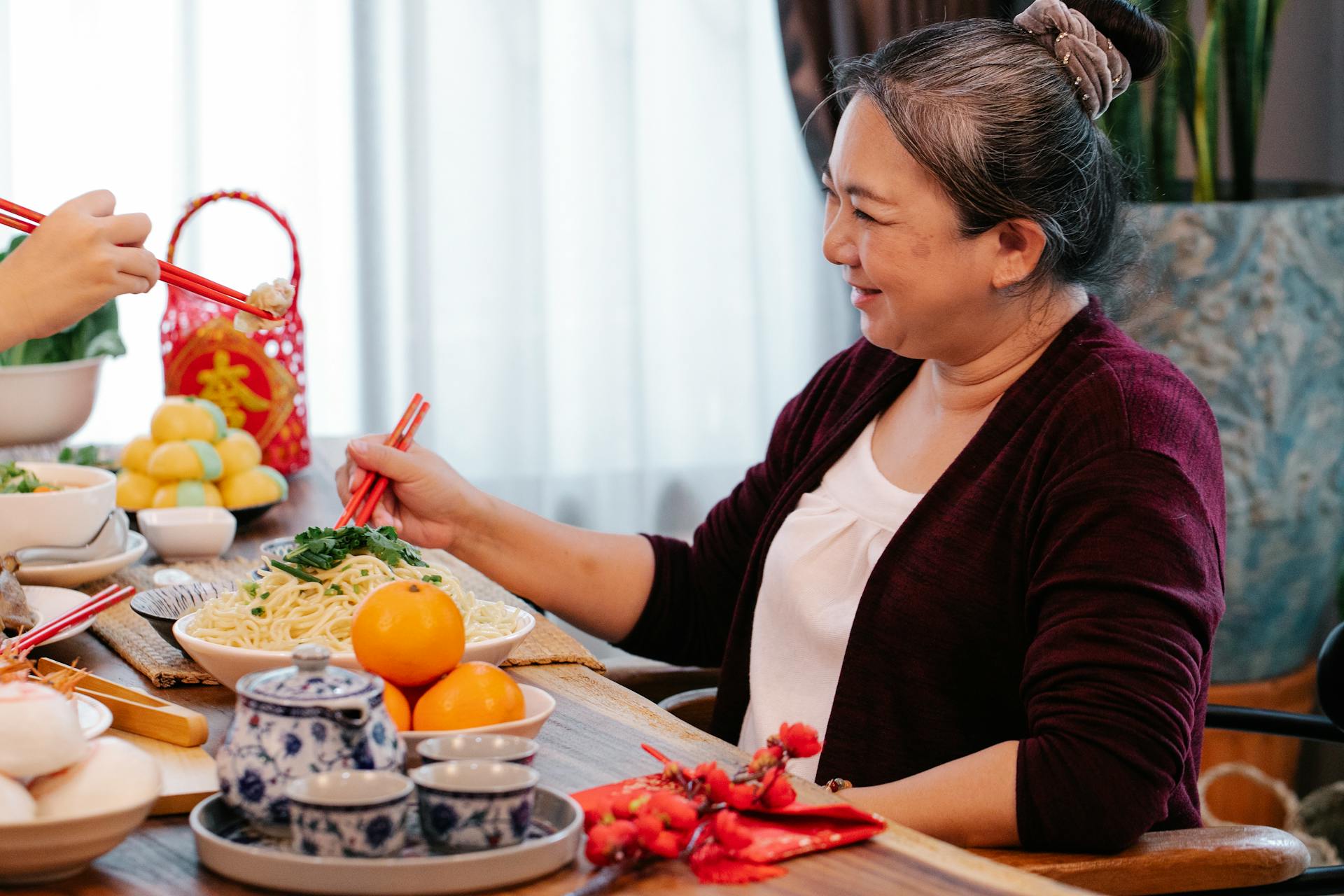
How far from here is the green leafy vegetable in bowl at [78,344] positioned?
2.08 metres

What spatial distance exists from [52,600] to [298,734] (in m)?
0.68

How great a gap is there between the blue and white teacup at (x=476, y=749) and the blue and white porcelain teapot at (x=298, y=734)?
20 mm

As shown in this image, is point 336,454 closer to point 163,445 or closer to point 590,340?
point 163,445

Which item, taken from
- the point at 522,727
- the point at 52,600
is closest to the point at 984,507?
the point at 522,727

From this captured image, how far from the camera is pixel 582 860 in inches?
33.7

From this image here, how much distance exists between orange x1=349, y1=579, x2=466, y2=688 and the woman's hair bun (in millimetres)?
946

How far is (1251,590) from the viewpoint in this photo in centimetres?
254

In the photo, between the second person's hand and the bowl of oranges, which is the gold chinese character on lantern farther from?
the bowl of oranges

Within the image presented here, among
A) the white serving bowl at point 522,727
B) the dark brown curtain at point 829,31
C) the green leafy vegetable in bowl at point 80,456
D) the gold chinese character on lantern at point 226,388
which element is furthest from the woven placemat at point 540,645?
the dark brown curtain at point 829,31

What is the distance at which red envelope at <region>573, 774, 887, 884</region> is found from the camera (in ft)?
2.79

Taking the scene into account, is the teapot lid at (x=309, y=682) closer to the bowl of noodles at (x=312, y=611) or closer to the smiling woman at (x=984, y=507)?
the bowl of noodles at (x=312, y=611)

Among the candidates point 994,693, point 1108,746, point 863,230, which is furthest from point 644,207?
point 1108,746

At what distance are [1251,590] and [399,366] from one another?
170 centimetres

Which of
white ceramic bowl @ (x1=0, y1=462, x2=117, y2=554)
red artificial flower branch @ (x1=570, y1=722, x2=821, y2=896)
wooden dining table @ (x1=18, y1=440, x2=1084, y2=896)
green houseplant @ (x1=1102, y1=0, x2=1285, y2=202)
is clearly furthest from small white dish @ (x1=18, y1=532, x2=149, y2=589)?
green houseplant @ (x1=1102, y1=0, x2=1285, y2=202)
